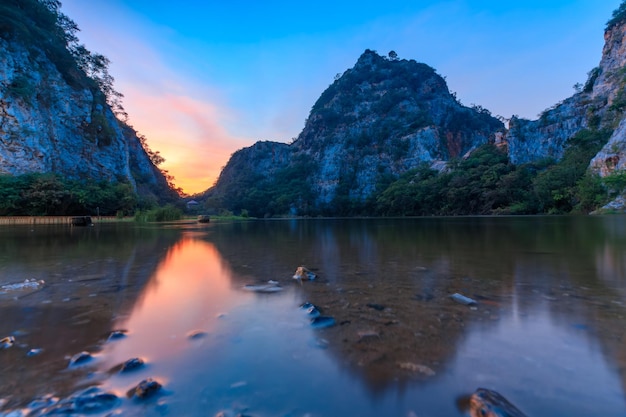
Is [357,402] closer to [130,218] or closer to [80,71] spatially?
[130,218]

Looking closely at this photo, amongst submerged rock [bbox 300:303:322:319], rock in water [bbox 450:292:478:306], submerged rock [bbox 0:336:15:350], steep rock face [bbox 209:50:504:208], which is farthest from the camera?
steep rock face [bbox 209:50:504:208]

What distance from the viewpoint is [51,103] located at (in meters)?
36.3

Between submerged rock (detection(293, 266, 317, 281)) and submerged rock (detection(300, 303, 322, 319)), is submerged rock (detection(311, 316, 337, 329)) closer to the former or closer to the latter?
submerged rock (detection(300, 303, 322, 319))

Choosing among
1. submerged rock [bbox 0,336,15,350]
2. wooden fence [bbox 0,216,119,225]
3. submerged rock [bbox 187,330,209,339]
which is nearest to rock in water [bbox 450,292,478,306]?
submerged rock [bbox 187,330,209,339]

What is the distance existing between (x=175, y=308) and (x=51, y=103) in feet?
153

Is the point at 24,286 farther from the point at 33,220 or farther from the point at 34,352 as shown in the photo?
the point at 33,220

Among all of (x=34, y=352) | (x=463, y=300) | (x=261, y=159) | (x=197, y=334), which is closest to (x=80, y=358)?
(x=34, y=352)

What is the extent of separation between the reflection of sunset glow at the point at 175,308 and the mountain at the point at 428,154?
33.1 metres

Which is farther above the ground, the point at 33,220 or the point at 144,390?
the point at 33,220

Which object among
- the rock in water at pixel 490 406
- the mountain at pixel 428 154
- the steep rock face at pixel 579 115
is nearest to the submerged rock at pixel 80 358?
the rock in water at pixel 490 406

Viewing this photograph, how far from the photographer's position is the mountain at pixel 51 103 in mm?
30828

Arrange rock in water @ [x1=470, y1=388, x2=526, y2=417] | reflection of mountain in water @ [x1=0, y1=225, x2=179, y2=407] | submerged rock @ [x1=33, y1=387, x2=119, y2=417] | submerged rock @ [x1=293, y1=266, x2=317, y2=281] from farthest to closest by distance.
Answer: submerged rock @ [x1=293, y1=266, x2=317, y2=281] → reflection of mountain in water @ [x1=0, y1=225, x2=179, y2=407] → submerged rock @ [x1=33, y1=387, x2=119, y2=417] → rock in water @ [x1=470, y1=388, x2=526, y2=417]

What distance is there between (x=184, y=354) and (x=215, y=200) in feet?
259

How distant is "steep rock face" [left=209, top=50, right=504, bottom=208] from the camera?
268ft
